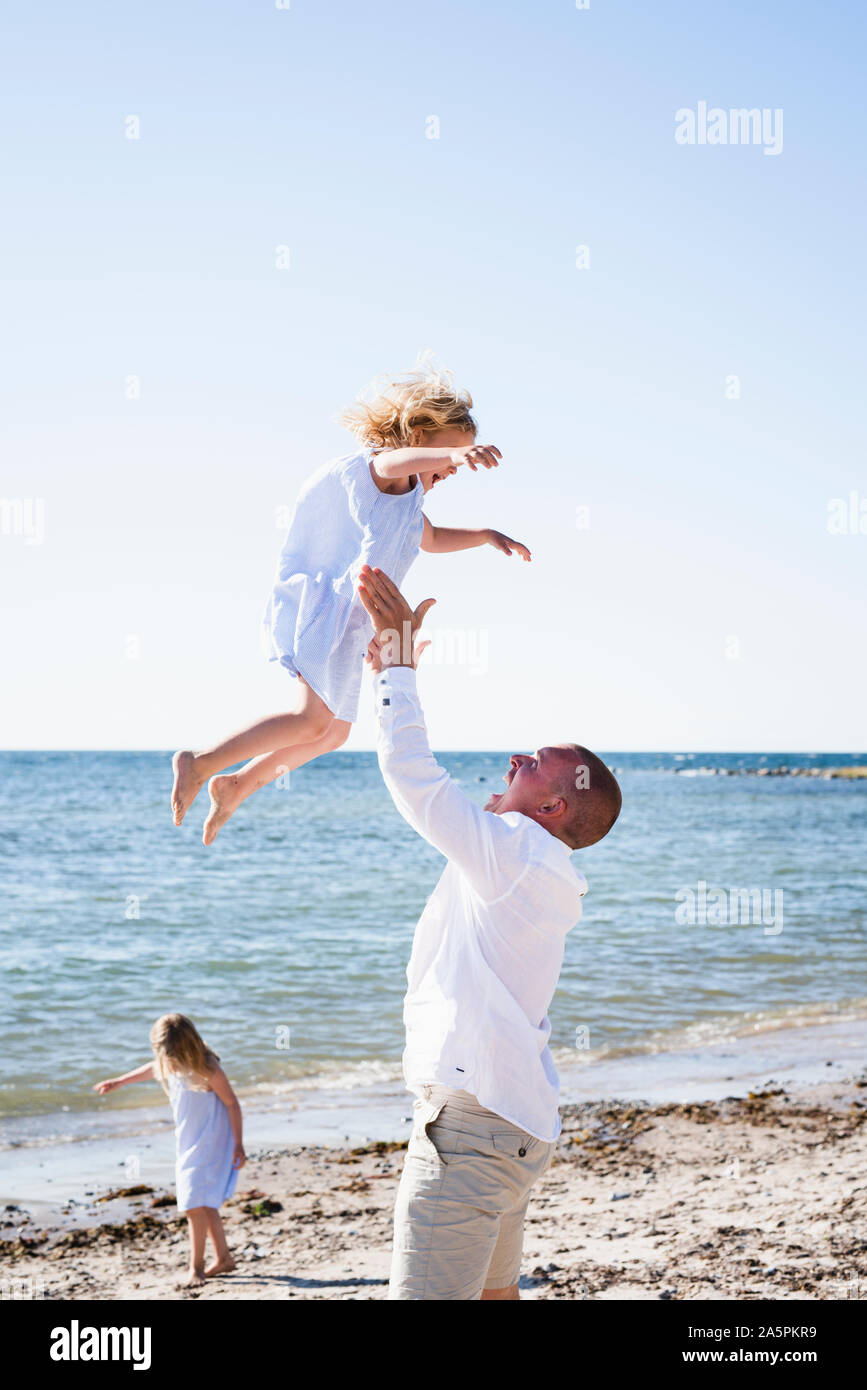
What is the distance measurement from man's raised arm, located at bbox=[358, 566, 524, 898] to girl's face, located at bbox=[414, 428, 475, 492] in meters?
0.69

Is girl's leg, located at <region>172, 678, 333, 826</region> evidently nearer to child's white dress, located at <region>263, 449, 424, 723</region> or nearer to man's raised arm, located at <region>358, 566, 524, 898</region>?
child's white dress, located at <region>263, 449, 424, 723</region>

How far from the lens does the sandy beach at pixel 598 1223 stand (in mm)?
5914

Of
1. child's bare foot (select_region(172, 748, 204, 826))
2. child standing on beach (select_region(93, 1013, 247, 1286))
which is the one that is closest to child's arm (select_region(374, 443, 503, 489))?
child's bare foot (select_region(172, 748, 204, 826))

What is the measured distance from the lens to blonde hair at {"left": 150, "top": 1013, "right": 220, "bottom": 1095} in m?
6.59

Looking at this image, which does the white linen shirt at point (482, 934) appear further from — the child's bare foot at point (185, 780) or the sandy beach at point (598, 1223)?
the sandy beach at point (598, 1223)

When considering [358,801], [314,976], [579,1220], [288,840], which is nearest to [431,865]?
[288,840]

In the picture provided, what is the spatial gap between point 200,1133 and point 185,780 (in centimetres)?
387

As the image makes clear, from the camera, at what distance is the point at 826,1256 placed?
5.91 meters

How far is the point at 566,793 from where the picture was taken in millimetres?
3104

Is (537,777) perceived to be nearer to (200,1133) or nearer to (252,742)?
(252,742)

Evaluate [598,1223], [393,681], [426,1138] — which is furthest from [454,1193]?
[598,1223]

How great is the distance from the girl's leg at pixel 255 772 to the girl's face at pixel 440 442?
2.60 ft
